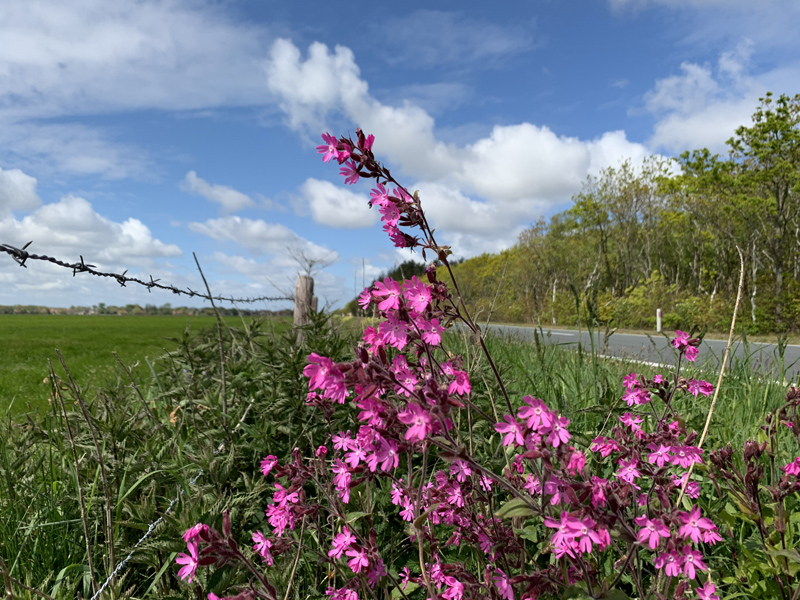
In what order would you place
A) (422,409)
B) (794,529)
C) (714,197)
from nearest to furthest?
1. (422,409)
2. (794,529)
3. (714,197)

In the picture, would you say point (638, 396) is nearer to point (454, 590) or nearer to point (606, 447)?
point (606, 447)

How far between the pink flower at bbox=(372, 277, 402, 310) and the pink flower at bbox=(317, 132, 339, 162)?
47cm

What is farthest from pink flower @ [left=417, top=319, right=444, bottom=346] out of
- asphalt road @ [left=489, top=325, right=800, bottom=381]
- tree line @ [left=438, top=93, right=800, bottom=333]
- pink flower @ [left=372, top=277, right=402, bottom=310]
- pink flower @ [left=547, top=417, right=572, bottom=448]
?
tree line @ [left=438, top=93, right=800, bottom=333]

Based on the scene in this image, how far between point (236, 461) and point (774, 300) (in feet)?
89.4

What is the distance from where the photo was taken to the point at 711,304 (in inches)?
1004

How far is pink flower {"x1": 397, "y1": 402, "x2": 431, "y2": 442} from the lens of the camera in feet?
3.55

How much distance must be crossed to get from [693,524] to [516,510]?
1.66ft

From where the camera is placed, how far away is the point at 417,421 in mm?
1119

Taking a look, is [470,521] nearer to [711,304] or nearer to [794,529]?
[794,529]

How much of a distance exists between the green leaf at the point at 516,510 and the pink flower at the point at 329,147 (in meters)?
1.11

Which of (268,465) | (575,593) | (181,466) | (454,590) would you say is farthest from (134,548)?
(575,593)

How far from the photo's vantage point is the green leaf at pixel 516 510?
1144 mm

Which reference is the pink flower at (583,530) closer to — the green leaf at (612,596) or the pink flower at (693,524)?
the green leaf at (612,596)

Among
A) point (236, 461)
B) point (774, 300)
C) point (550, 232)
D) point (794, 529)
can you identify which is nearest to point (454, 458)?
point (236, 461)
